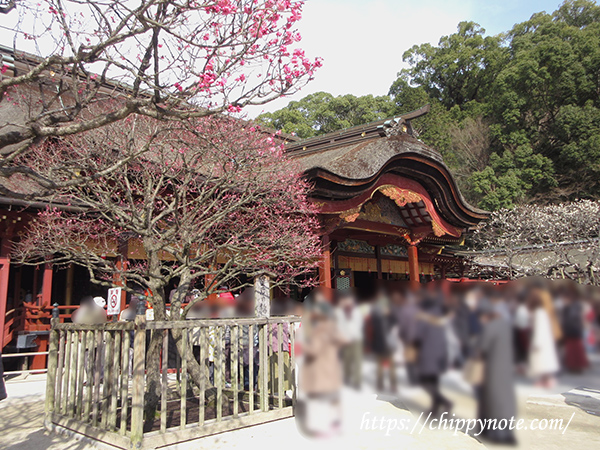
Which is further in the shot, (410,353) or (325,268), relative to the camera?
(325,268)

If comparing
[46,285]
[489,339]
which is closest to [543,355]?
[489,339]

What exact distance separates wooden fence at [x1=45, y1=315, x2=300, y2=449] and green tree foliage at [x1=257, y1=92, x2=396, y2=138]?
30.2m

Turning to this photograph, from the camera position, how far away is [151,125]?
7953mm

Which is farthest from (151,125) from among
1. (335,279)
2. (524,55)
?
(524,55)

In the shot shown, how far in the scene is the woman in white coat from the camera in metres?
0.92

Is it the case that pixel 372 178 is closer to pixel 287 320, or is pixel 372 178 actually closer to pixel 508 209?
pixel 287 320

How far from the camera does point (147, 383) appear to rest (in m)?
5.59

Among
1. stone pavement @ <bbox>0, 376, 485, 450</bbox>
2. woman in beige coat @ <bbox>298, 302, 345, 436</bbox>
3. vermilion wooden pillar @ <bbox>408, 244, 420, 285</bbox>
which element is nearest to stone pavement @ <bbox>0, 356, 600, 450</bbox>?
stone pavement @ <bbox>0, 376, 485, 450</bbox>

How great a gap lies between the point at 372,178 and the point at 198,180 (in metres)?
3.94

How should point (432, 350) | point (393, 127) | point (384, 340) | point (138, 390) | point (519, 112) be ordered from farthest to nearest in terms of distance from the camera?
point (519, 112)
point (393, 127)
point (138, 390)
point (384, 340)
point (432, 350)

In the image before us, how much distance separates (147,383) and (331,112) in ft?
112

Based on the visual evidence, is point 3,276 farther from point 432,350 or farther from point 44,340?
point 432,350

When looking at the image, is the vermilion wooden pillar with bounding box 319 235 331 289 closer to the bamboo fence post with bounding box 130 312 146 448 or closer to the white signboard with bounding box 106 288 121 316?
the white signboard with bounding box 106 288 121 316

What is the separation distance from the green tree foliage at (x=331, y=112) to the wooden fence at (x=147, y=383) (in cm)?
3021
